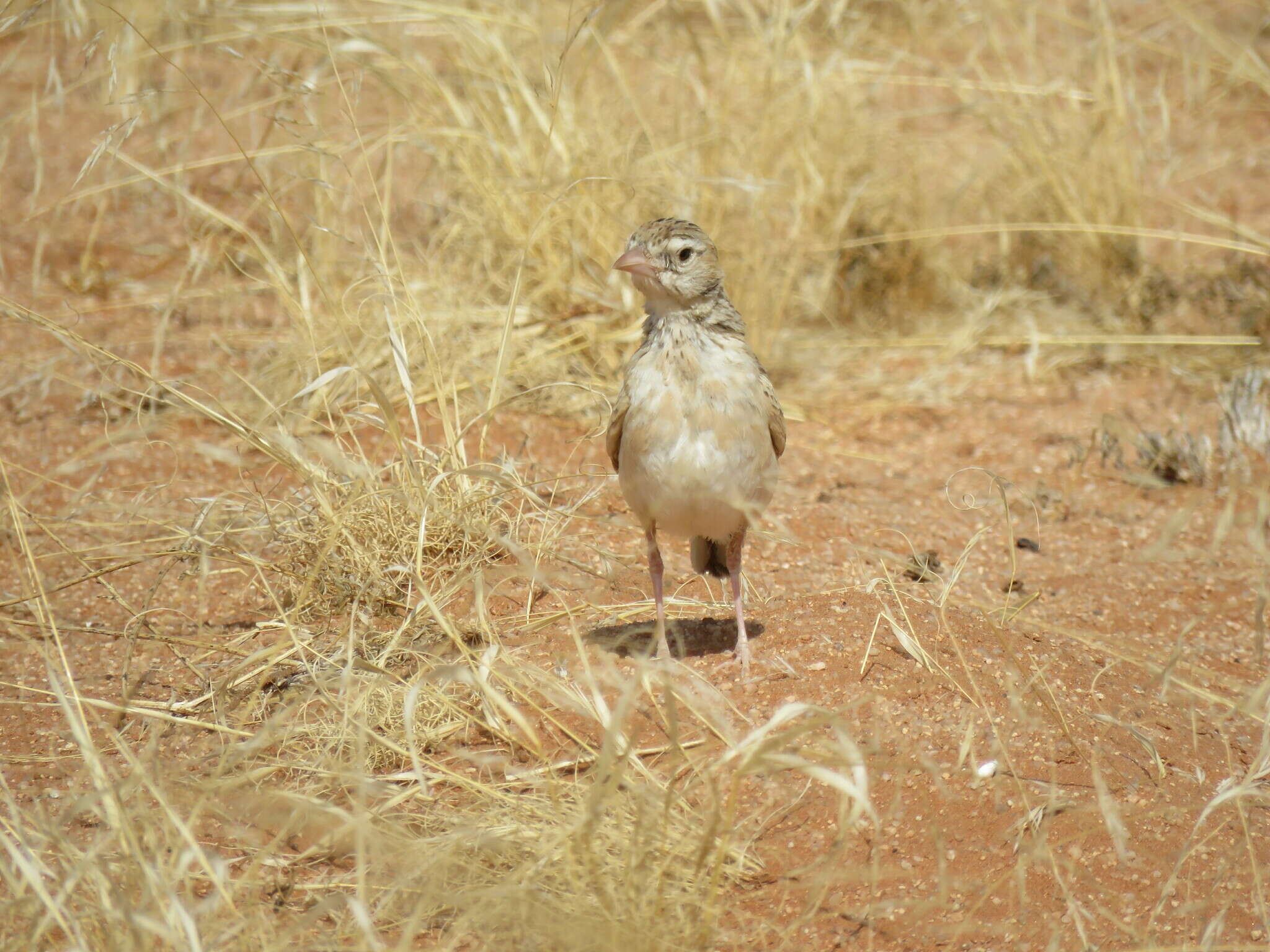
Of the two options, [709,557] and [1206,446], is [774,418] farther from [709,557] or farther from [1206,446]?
[1206,446]

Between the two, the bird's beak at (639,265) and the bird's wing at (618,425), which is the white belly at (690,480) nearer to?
the bird's wing at (618,425)

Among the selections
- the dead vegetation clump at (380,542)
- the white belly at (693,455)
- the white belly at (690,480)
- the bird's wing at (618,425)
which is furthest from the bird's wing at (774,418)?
the dead vegetation clump at (380,542)

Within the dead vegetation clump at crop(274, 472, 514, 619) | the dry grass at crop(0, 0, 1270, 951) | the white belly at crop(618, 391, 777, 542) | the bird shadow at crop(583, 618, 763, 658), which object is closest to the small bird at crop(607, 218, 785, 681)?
the white belly at crop(618, 391, 777, 542)

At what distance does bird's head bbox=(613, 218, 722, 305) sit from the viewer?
3.61 m

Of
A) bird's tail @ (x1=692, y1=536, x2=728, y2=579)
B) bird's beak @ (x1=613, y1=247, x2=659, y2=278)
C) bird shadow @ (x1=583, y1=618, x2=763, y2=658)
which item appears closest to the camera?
bird's beak @ (x1=613, y1=247, x2=659, y2=278)

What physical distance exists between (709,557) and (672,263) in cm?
108

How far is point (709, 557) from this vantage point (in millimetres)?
4223

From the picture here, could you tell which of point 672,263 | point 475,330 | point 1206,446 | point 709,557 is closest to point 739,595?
point 709,557

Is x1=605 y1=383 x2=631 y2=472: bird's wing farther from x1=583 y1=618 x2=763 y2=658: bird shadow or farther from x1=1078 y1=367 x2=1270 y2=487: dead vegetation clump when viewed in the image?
x1=1078 y1=367 x2=1270 y2=487: dead vegetation clump

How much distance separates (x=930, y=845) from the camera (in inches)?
120

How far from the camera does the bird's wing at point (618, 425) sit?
11.9 ft

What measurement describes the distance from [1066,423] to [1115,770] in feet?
11.1

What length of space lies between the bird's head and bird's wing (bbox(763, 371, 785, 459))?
334 millimetres

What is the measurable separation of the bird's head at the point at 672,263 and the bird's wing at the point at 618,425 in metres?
0.31
